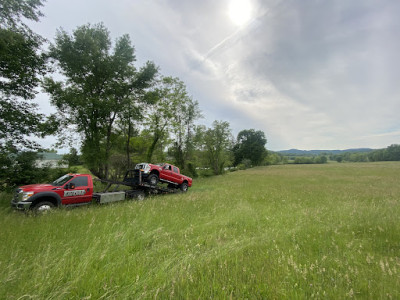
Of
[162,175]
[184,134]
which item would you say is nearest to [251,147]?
[184,134]

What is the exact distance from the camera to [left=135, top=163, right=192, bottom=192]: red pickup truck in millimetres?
10391

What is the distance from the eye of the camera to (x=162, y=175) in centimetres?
1163

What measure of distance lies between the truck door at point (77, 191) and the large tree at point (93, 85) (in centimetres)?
590

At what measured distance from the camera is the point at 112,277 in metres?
2.41

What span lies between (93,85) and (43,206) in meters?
11.7

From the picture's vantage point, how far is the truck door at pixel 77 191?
7.21 m

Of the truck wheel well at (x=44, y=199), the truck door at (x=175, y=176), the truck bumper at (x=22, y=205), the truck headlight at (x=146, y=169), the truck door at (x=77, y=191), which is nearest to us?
the truck bumper at (x=22, y=205)

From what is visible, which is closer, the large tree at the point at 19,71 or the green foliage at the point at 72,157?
the large tree at the point at 19,71

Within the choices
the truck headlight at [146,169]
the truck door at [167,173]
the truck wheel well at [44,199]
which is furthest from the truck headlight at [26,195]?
the truck door at [167,173]

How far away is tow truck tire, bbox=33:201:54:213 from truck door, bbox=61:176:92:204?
0.54 meters

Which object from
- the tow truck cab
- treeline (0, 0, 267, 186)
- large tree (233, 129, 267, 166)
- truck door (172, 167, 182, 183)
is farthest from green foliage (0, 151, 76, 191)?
large tree (233, 129, 267, 166)

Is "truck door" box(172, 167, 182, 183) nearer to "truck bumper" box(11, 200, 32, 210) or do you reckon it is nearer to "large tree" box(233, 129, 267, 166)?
"truck bumper" box(11, 200, 32, 210)

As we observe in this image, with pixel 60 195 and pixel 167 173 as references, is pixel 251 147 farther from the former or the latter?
pixel 60 195

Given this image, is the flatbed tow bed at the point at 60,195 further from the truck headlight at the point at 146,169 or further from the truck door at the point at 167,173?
the truck door at the point at 167,173
